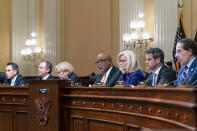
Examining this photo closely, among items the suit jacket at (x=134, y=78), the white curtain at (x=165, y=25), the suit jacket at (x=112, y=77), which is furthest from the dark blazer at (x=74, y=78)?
the white curtain at (x=165, y=25)

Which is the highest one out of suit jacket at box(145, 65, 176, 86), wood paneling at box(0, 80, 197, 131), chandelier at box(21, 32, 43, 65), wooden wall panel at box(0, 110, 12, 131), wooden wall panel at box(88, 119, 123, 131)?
chandelier at box(21, 32, 43, 65)

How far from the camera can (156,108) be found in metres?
2.95

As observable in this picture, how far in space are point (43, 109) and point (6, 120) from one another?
3.03 ft

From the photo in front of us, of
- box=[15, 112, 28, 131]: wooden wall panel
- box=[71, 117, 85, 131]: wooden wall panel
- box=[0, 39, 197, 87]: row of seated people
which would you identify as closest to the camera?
box=[0, 39, 197, 87]: row of seated people

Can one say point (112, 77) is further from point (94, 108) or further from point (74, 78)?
point (94, 108)

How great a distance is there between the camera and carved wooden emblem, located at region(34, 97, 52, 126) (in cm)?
449

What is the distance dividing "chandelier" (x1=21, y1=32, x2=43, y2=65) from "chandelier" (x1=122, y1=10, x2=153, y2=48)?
3.10 metres

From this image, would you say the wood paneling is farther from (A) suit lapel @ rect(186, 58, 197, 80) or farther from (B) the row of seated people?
(A) suit lapel @ rect(186, 58, 197, 80)

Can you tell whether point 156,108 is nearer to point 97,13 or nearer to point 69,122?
point 69,122

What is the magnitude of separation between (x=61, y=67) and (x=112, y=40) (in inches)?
165

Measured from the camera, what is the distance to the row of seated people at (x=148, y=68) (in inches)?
162

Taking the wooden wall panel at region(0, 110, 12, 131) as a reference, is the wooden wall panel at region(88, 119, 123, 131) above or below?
above

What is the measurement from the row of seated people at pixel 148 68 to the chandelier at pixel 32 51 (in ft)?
15.6

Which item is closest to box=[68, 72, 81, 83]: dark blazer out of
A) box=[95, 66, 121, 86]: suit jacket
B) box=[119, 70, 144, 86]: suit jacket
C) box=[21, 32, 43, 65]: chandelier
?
box=[95, 66, 121, 86]: suit jacket
